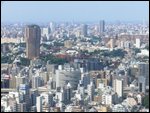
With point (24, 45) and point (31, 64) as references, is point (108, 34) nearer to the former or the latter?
point (24, 45)

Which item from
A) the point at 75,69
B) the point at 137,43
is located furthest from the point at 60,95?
the point at 137,43

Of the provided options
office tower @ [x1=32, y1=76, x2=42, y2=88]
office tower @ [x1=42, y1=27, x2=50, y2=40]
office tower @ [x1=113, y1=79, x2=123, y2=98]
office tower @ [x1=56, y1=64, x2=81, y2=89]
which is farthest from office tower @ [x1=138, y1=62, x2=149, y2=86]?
office tower @ [x1=42, y1=27, x2=50, y2=40]

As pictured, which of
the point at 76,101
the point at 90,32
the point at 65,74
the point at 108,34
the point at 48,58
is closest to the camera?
the point at 76,101

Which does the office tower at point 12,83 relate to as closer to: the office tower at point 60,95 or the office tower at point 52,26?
the office tower at point 60,95

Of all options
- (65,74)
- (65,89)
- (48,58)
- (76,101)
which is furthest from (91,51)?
(76,101)

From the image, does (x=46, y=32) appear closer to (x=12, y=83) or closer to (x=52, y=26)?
(x=52, y=26)

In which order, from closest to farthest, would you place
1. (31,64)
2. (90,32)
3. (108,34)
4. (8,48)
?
(31,64)
(8,48)
(108,34)
(90,32)

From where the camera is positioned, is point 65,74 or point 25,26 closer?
point 65,74
